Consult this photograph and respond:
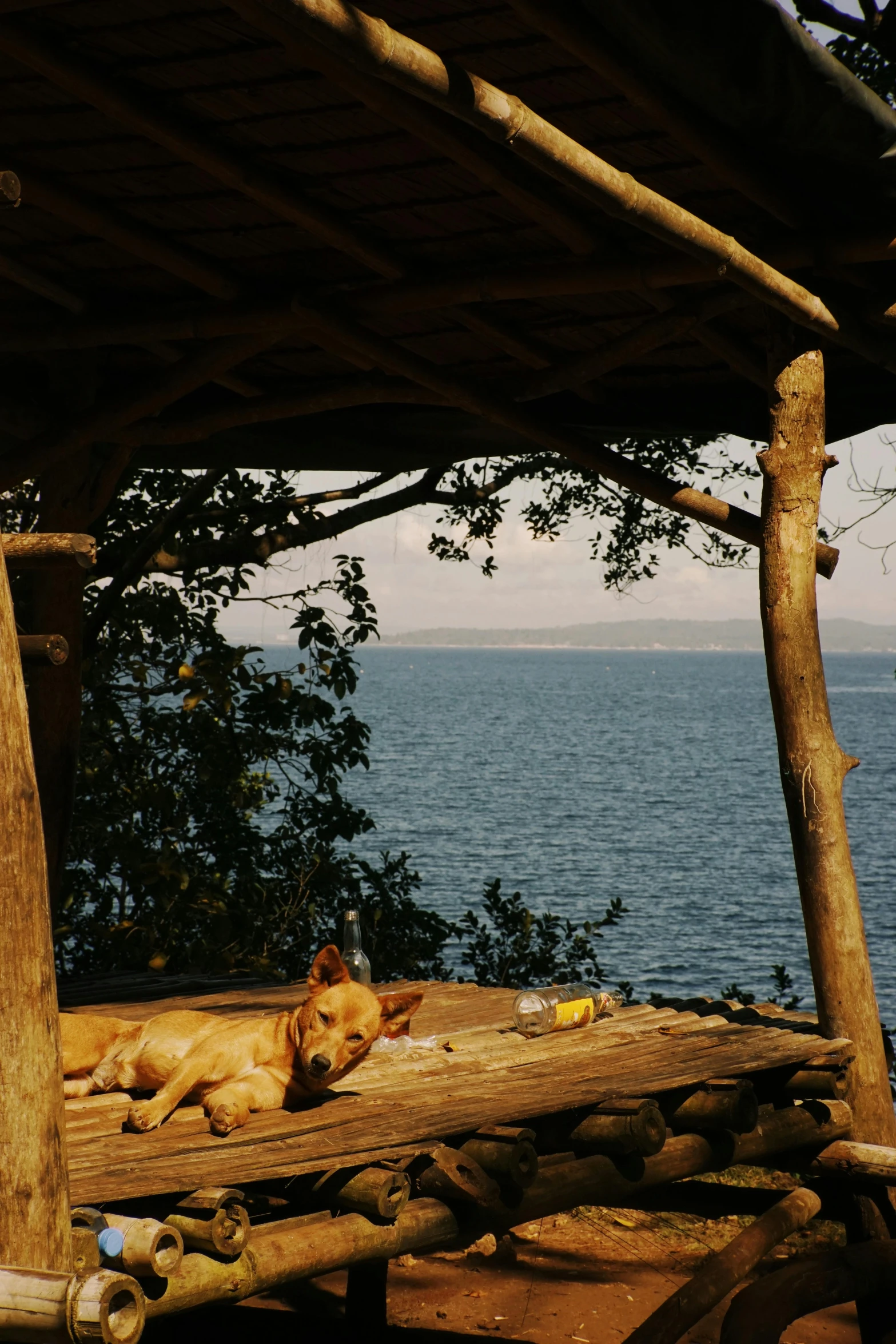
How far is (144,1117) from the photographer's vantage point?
Answer: 3473 mm

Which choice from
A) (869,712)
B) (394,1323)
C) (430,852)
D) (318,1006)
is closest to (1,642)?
(318,1006)

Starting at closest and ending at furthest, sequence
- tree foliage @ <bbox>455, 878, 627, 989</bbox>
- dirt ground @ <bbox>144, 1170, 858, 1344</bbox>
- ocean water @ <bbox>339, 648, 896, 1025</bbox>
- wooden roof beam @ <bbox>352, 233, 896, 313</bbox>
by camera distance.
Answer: wooden roof beam @ <bbox>352, 233, 896, 313</bbox>, dirt ground @ <bbox>144, 1170, 858, 1344</bbox>, tree foliage @ <bbox>455, 878, 627, 989</bbox>, ocean water @ <bbox>339, 648, 896, 1025</bbox>

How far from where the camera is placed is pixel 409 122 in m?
3.74

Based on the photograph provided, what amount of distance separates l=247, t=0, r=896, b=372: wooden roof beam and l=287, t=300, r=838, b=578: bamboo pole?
789 millimetres

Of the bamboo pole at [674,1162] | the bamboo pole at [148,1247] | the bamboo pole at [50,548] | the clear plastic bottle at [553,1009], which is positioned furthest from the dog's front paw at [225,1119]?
the clear plastic bottle at [553,1009]

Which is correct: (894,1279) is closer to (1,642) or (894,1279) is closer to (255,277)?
(1,642)

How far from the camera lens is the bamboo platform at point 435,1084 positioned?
315cm

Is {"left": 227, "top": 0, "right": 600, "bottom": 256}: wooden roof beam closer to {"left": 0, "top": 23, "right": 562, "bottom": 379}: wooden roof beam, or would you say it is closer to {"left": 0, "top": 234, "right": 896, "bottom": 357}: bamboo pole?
{"left": 0, "top": 234, "right": 896, "bottom": 357}: bamboo pole

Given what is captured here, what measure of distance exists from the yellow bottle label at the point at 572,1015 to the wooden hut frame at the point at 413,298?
2.60ft

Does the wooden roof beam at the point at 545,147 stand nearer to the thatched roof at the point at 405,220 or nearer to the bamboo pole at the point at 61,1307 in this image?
the thatched roof at the point at 405,220

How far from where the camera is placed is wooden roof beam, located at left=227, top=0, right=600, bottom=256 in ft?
10.6

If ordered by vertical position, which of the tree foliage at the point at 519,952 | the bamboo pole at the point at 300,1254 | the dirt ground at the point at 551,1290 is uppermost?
the bamboo pole at the point at 300,1254

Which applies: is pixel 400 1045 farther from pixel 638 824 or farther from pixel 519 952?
pixel 638 824

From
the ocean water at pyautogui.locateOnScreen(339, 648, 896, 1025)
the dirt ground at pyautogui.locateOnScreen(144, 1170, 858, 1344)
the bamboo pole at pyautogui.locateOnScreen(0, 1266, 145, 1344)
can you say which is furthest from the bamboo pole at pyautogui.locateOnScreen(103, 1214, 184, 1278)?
the ocean water at pyautogui.locateOnScreen(339, 648, 896, 1025)
